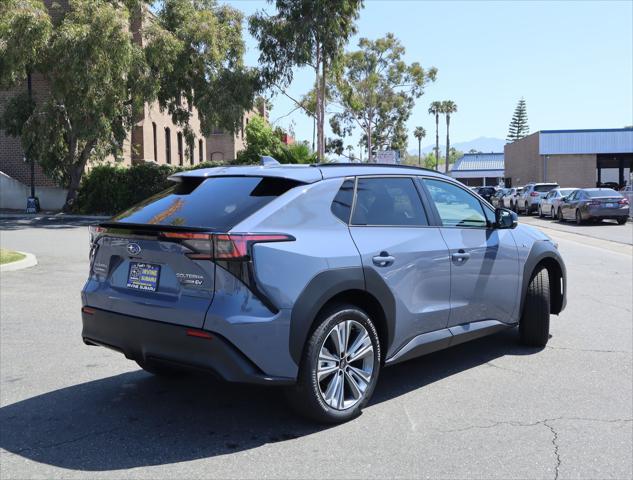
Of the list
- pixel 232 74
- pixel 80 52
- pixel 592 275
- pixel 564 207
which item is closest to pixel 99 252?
pixel 592 275

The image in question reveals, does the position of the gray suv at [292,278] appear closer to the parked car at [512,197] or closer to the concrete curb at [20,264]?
the concrete curb at [20,264]

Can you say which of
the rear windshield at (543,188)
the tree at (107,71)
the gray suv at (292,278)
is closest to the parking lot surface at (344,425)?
the gray suv at (292,278)

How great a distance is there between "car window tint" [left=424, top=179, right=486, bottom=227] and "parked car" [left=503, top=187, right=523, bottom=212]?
35885mm

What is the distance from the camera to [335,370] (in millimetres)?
4270

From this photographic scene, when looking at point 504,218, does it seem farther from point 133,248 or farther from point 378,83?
point 378,83

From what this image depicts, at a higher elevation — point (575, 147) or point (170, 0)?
point (170, 0)

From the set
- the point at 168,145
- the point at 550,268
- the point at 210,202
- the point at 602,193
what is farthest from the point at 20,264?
the point at 168,145

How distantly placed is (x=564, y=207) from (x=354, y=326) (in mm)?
27526

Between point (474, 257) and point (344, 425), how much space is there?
1.91 m

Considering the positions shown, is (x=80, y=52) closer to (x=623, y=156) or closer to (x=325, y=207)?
(x=325, y=207)

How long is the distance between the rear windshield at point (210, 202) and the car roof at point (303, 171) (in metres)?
0.05

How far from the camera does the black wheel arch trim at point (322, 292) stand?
3916mm

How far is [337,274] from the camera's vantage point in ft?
13.5

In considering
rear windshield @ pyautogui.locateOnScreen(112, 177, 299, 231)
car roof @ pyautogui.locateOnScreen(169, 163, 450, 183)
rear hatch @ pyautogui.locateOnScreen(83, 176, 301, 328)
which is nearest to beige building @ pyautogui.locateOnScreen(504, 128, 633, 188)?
car roof @ pyautogui.locateOnScreen(169, 163, 450, 183)
